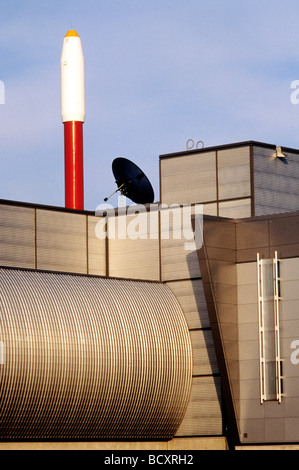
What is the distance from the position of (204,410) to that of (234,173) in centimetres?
1715

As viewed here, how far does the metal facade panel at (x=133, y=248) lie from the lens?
81.9m

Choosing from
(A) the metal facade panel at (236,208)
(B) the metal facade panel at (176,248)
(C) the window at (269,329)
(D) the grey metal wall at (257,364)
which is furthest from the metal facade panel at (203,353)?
(A) the metal facade panel at (236,208)

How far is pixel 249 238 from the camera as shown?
7619cm

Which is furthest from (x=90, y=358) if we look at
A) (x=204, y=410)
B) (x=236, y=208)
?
(x=236, y=208)

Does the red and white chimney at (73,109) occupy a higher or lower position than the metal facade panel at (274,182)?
higher

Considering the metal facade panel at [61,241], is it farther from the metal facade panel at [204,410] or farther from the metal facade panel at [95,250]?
the metal facade panel at [204,410]

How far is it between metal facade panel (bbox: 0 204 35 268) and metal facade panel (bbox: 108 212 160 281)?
6842 mm

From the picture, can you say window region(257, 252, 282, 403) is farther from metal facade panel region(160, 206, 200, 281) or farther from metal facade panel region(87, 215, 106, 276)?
metal facade panel region(87, 215, 106, 276)

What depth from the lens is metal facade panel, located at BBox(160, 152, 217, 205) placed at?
85.6m

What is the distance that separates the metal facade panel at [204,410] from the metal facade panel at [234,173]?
1387cm

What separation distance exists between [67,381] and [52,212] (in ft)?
45.7

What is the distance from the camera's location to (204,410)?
3056 inches

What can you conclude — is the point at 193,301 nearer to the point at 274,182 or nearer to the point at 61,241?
the point at 61,241

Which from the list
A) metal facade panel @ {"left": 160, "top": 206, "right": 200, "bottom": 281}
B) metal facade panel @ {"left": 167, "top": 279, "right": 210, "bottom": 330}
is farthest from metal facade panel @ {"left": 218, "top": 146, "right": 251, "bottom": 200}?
metal facade panel @ {"left": 167, "top": 279, "right": 210, "bottom": 330}
